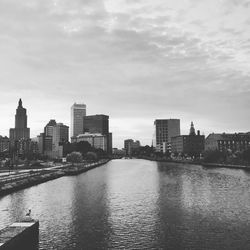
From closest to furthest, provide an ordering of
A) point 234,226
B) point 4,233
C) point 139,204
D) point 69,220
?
point 4,233 → point 234,226 → point 69,220 → point 139,204

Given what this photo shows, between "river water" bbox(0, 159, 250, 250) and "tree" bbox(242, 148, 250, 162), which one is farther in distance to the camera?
"tree" bbox(242, 148, 250, 162)

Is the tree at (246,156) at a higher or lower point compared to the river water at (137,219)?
higher

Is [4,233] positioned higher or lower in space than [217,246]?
higher

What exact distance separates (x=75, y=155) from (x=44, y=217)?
140750mm

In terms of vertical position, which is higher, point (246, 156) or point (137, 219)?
point (246, 156)

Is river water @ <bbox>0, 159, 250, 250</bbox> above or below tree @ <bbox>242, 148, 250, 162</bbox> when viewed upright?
below

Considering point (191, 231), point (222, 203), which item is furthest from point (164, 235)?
point (222, 203)

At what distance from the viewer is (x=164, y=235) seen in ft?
105

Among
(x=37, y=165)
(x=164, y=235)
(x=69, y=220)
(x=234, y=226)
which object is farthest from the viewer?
(x=37, y=165)

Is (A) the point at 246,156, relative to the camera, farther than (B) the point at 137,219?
Yes

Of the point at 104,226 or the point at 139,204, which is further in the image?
the point at 139,204

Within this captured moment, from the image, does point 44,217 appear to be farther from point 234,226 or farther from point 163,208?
point 234,226

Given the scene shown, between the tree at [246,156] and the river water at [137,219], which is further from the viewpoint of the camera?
the tree at [246,156]

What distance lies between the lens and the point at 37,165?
14638cm
